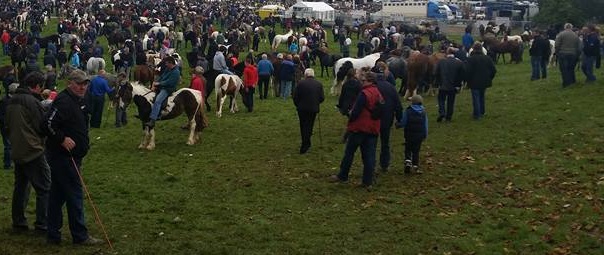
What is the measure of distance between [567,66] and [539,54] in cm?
355

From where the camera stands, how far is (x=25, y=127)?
28.1 feet

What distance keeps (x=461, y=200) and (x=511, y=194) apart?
0.83 m

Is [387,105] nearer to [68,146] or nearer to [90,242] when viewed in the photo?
[90,242]

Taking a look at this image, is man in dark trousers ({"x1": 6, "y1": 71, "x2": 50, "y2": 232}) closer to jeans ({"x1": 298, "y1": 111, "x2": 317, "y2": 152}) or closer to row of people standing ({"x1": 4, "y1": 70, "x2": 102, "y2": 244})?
row of people standing ({"x1": 4, "y1": 70, "x2": 102, "y2": 244})

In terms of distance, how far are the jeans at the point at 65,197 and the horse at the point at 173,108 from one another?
7531 millimetres

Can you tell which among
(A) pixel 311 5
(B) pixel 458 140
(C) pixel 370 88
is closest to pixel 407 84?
(B) pixel 458 140

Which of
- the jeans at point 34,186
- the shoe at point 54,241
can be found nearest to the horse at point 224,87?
the jeans at point 34,186

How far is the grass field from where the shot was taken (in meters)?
9.05

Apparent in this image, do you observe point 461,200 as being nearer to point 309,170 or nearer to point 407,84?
point 309,170

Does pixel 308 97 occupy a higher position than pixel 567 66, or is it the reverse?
pixel 308 97

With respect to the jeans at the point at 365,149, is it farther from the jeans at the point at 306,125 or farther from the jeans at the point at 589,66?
the jeans at the point at 589,66

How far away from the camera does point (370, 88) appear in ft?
37.6

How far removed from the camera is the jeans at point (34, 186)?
8625 millimetres

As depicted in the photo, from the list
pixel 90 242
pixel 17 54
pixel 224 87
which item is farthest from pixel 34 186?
pixel 17 54
